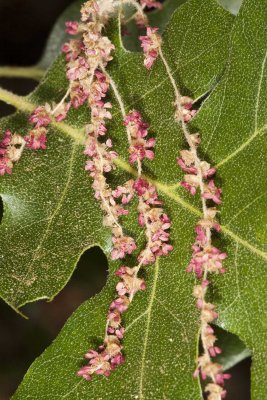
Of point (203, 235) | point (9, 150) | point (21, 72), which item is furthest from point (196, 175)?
point (21, 72)

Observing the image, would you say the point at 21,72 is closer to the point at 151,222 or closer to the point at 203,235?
the point at 151,222

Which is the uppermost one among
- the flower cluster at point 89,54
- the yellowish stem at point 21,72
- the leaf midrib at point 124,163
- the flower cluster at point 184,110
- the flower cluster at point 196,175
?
the flower cluster at point 89,54

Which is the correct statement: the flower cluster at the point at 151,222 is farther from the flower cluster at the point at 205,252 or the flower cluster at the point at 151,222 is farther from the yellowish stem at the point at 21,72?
the yellowish stem at the point at 21,72

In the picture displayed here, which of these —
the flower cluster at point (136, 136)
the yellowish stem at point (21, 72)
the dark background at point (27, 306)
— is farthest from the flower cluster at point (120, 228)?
the dark background at point (27, 306)

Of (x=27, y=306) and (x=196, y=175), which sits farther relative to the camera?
(x=27, y=306)

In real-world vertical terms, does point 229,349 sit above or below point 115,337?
below

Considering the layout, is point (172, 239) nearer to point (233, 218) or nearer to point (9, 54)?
point (233, 218)

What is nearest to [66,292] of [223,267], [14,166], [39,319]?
[39,319]
